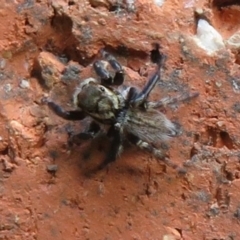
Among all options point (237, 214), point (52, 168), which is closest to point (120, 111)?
point (52, 168)

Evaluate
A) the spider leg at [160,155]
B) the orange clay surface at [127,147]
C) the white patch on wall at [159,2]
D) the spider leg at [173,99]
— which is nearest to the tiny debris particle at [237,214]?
the orange clay surface at [127,147]

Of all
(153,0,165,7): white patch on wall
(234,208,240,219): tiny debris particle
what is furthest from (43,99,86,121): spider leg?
(234,208,240,219): tiny debris particle

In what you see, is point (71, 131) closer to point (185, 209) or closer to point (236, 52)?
point (185, 209)

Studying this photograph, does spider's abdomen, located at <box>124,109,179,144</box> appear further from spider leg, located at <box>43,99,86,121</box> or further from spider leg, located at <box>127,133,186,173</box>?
spider leg, located at <box>43,99,86,121</box>

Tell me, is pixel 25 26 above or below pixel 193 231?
above

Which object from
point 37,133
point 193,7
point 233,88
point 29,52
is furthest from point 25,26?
point 233,88

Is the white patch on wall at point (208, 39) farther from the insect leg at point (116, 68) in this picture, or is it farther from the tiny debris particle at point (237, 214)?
the tiny debris particle at point (237, 214)

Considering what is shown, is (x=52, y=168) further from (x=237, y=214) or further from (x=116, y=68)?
(x=237, y=214)
